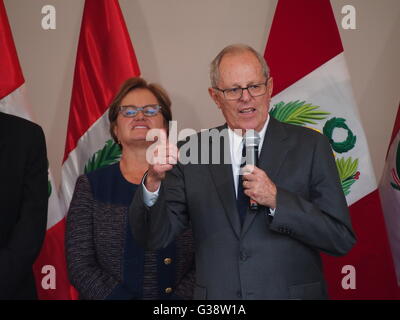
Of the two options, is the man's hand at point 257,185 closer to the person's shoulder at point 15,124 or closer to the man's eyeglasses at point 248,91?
the man's eyeglasses at point 248,91

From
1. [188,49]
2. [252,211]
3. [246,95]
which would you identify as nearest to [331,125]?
[188,49]

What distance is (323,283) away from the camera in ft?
6.58

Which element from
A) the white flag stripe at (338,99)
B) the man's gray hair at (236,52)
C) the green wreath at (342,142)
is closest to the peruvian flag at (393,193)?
the white flag stripe at (338,99)

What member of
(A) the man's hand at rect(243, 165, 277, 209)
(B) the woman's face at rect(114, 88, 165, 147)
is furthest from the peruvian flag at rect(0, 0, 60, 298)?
(A) the man's hand at rect(243, 165, 277, 209)

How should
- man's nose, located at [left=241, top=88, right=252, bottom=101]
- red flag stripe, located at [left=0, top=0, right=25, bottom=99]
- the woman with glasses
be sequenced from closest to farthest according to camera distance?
man's nose, located at [left=241, top=88, right=252, bottom=101] < the woman with glasses < red flag stripe, located at [left=0, top=0, right=25, bottom=99]

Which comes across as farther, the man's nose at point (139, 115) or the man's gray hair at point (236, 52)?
the man's nose at point (139, 115)

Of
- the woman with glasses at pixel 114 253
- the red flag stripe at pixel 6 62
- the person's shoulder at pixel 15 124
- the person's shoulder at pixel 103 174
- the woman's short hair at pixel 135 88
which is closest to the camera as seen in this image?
the person's shoulder at pixel 15 124

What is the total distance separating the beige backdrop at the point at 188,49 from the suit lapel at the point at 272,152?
1780 millimetres

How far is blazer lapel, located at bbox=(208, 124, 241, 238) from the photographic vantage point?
198 centimetres

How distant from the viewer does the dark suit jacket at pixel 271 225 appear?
1903 mm

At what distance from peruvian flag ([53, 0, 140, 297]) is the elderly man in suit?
141cm

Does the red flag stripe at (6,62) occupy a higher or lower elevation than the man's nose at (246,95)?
higher

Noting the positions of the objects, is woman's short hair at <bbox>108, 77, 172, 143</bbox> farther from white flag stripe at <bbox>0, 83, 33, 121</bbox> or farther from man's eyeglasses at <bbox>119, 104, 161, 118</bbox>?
white flag stripe at <bbox>0, 83, 33, 121</bbox>
